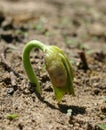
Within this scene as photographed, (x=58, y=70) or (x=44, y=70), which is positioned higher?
(x=58, y=70)

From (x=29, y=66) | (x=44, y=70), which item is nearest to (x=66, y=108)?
(x=29, y=66)

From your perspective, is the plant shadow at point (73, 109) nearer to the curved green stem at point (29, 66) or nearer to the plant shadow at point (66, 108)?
the plant shadow at point (66, 108)

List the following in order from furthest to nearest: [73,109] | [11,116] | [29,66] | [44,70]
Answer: [44,70], [29,66], [73,109], [11,116]

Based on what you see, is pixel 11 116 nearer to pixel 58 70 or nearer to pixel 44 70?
pixel 58 70

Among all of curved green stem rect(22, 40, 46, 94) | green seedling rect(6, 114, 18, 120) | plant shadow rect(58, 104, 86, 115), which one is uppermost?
curved green stem rect(22, 40, 46, 94)

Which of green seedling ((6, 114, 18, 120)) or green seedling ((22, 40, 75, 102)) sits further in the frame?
green seedling ((22, 40, 75, 102))

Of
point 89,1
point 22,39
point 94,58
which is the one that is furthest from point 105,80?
point 89,1

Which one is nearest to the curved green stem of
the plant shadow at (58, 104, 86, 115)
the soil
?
the soil

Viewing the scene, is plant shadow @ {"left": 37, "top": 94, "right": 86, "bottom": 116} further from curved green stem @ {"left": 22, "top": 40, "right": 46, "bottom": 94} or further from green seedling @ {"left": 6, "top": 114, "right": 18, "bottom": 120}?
green seedling @ {"left": 6, "top": 114, "right": 18, "bottom": 120}

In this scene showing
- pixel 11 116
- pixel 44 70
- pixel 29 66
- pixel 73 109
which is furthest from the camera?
pixel 44 70

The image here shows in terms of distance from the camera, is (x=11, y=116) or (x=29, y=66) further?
(x=29, y=66)
